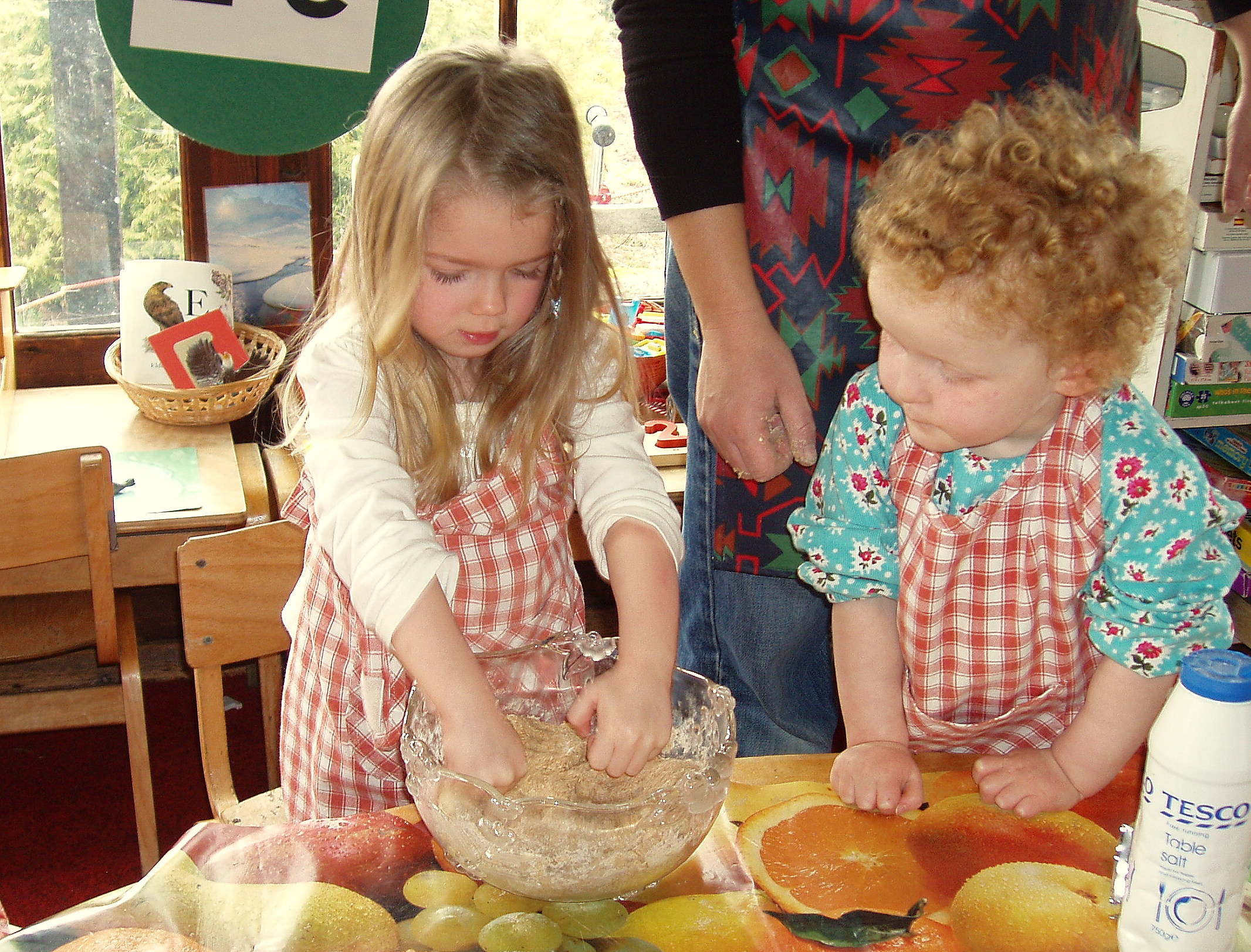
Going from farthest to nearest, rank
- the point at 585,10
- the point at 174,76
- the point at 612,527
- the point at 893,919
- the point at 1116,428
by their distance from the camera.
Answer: the point at 585,10, the point at 174,76, the point at 612,527, the point at 1116,428, the point at 893,919

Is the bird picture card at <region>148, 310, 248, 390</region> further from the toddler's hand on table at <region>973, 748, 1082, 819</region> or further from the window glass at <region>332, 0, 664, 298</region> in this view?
the toddler's hand on table at <region>973, 748, 1082, 819</region>

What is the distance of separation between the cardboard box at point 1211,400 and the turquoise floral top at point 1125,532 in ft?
4.60

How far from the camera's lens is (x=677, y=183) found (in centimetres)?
112

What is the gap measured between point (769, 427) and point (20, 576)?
1.21 metres

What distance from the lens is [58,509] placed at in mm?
1475

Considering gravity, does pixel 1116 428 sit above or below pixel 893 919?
above

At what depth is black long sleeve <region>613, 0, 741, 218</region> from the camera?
1.09 meters

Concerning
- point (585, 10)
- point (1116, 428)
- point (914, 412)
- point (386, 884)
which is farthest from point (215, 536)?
point (585, 10)

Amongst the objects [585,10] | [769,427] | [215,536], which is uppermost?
[585,10]

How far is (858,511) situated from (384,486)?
426 millimetres

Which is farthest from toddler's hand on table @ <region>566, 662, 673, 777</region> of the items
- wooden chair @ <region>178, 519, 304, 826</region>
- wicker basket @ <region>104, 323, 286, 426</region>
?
wicker basket @ <region>104, 323, 286, 426</region>

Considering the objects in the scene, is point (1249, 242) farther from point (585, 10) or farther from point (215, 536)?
point (215, 536)

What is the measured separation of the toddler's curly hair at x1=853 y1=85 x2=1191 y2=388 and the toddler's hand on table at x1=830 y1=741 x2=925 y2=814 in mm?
329

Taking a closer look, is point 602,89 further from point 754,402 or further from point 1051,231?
point 1051,231
